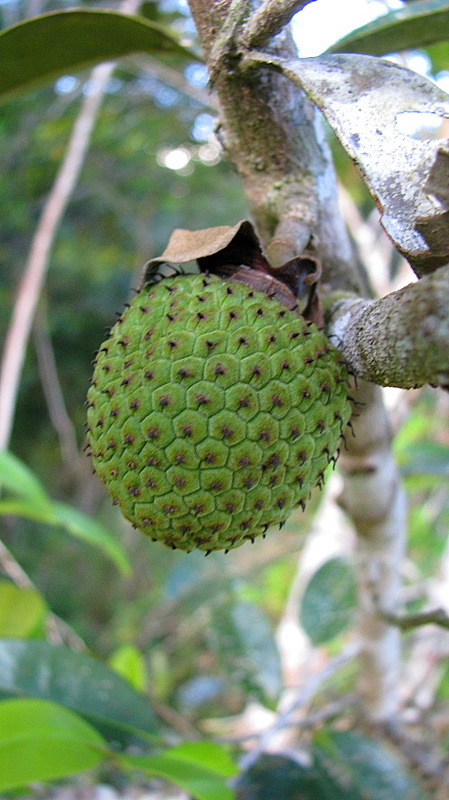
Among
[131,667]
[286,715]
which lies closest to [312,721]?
[286,715]

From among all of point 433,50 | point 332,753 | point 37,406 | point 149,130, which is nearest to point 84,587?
point 37,406

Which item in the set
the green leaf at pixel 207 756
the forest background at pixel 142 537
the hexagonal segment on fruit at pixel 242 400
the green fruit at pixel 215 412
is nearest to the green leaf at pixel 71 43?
the forest background at pixel 142 537

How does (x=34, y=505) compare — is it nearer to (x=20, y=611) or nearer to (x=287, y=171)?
(x=20, y=611)

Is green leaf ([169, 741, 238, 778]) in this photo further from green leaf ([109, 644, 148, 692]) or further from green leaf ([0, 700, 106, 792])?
green leaf ([109, 644, 148, 692])

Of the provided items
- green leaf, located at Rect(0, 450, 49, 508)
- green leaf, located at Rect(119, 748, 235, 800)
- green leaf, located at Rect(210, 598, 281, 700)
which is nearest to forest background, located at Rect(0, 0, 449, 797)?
green leaf, located at Rect(210, 598, 281, 700)

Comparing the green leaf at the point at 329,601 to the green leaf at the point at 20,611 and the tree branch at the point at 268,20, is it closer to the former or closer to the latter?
the green leaf at the point at 20,611
